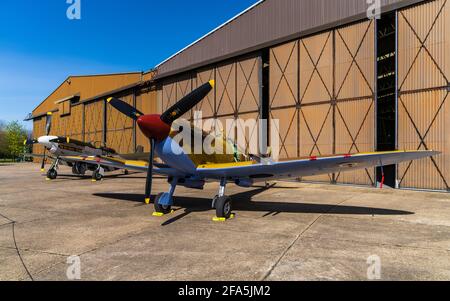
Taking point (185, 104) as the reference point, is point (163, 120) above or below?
below

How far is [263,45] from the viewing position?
20.9 m

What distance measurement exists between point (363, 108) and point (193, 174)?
12092mm

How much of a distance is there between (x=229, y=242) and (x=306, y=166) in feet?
9.69

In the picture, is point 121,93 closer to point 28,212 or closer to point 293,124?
point 293,124

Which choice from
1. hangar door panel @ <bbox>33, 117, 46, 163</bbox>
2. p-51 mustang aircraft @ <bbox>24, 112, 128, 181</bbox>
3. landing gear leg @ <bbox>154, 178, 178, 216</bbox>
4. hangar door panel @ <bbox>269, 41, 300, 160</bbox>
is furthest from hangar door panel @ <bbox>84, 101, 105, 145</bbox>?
landing gear leg @ <bbox>154, 178, 178, 216</bbox>

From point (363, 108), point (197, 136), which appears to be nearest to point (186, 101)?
point (197, 136)

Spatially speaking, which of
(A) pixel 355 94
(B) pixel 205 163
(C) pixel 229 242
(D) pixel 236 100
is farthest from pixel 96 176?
(A) pixel 355 94

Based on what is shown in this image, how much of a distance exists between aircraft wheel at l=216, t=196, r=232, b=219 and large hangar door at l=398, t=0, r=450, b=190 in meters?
11.5

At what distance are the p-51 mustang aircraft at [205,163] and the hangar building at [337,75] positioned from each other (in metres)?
6.27

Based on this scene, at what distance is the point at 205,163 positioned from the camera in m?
8.67

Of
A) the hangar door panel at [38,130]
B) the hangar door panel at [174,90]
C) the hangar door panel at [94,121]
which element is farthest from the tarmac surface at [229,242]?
the hangar door panel at [38,130]

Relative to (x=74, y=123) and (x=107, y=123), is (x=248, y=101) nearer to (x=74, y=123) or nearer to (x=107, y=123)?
(x=107, y=123)

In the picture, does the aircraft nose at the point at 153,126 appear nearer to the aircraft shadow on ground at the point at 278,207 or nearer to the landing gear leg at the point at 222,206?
the landing gear leg at the point at 222,206

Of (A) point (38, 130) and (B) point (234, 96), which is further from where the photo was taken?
(A) point (38, 130)
